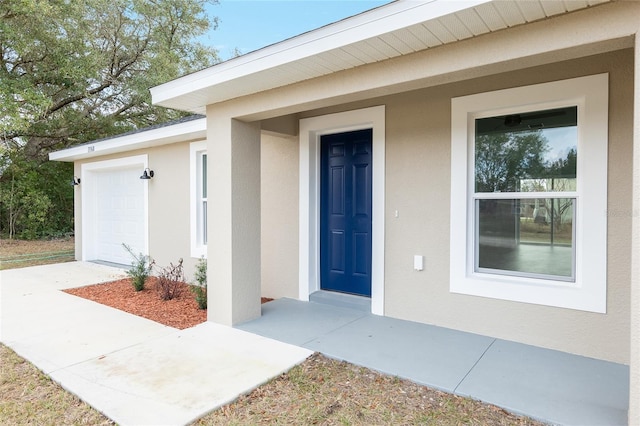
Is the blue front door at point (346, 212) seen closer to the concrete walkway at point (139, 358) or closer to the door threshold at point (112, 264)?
the concrete walkway at point (139, 358)

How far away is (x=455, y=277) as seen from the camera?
4.16m

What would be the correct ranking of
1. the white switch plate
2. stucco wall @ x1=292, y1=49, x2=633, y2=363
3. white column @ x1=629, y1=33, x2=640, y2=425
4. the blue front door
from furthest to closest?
the blue front door → the white switch plate → stucco wall @ x1=292, y1=49, x2=633, y2=363 → white column @ x1=629, y1=33, x2=640, y2=425

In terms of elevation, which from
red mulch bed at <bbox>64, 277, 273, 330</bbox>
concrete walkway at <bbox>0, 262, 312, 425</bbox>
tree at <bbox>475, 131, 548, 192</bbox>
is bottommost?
red mulch bed at <bbox>64, 277, 273, 330</bbox>

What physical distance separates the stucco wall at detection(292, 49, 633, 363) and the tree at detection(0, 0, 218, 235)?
9232 mm

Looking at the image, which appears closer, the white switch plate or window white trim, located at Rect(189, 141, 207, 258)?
the white switch plate

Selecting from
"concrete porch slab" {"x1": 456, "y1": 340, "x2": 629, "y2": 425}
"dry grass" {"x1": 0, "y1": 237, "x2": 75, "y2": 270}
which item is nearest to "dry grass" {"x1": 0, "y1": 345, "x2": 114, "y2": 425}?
"concrete porch slab" {"x1": 456, "y1": 340, "x2": 629, "y2": 425}

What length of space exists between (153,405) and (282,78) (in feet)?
9.62

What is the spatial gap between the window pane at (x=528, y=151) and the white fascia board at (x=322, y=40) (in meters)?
1.90

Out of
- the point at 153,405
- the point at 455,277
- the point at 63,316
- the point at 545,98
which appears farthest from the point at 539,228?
the point at 63,316

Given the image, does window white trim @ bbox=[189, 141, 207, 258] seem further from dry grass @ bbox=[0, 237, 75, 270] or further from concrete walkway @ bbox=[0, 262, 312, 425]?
dry grass @ bbox=[0, 237, 75, 270]

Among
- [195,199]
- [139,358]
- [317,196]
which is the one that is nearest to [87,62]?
[195,199]

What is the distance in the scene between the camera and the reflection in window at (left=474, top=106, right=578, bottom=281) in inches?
144

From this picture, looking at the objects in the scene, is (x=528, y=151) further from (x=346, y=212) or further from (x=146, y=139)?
(x=146, y=139)

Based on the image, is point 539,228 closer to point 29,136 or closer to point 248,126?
point 248,126
